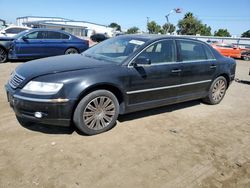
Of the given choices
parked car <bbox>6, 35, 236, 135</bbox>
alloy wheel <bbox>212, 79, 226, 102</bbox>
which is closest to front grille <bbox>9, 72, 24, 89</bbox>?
parked car <bbox>6, 35, 236, 135</bbox>

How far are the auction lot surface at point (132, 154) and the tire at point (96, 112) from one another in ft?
0.50

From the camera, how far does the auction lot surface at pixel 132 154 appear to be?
3.05 m

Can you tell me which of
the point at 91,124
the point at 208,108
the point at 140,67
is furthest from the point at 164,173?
the point at 208,108

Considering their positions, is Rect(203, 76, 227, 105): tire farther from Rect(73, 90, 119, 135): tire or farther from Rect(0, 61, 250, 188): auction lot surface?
Rect(73, 90, 119, 135): tire

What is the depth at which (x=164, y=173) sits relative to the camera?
3.24 metres

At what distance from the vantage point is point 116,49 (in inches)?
198

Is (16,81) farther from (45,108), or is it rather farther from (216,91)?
(216,91)

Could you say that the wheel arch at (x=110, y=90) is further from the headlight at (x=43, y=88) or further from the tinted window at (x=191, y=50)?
the tinted window at (x=191, y=50)

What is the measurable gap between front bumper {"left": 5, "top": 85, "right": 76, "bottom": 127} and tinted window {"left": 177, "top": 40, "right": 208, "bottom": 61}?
2546 mm

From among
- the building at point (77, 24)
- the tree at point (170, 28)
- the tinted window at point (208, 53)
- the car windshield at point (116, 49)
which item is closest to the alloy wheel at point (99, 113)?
the car windshield at point (116, 49)

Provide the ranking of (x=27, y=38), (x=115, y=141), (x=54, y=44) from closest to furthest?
1. (x=115, y=141)
2. (x=27, y=38)
3. (x=54, y=44)

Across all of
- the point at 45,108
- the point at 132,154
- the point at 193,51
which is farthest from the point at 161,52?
the point at 45,108

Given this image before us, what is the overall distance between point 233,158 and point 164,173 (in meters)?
1.18

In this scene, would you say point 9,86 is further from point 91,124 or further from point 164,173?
point 164,173
